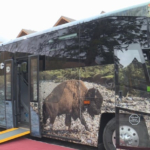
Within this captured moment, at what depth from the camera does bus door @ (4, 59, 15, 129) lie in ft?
21.5

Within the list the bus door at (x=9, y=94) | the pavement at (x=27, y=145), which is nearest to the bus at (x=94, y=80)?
the pavement at (x=27, y=145)

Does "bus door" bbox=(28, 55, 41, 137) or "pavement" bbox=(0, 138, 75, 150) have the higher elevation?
"bus door" bbox=(28, 55, 41, 137)

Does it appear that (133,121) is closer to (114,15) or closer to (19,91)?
(114,15)

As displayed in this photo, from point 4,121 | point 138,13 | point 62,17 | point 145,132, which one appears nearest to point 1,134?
point 4,121

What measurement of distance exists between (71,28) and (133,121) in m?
2.71

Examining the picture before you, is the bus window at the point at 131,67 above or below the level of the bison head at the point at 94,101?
above

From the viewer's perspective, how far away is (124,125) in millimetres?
3998

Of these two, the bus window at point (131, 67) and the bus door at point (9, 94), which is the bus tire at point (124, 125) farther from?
the bus door at point (9, 94)

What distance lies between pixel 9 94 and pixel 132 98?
4.32 meters

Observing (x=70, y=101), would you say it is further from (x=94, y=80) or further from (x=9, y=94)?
(x=9, y=94)

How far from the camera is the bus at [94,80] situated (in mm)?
3908

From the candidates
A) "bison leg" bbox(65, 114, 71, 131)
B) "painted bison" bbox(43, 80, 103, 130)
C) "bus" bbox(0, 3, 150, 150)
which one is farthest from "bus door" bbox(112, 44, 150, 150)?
"bison leg" bbox(65, 114, 71, 131)

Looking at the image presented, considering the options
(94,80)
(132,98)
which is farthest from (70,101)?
(132,98)

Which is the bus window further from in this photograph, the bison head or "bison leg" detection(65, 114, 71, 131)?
"bison leg" detection(65, 114, 71, 131)
